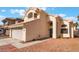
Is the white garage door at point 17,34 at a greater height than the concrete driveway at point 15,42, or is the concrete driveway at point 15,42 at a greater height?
the white garage door at point 17,34

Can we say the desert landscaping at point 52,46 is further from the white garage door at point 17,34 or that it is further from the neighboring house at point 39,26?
the white garage door at point 17,34

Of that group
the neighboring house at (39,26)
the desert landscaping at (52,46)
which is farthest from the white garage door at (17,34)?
the desert landscaping at (52,46)

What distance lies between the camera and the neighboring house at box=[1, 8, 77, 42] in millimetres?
4598

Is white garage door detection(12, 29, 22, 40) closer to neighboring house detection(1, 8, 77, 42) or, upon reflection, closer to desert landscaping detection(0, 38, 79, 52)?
neighboring house detection(1, 8, 77, 42)

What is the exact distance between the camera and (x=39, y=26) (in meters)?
4.63

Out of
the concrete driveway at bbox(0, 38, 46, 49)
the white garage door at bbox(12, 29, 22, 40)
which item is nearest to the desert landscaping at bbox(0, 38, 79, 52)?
the concrete driveway at bbox(0, 38, 46, 49)

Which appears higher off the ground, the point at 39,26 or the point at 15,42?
the point at 39,26

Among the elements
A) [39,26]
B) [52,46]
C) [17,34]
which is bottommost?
[52,46]

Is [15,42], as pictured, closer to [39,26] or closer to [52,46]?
[39,26]

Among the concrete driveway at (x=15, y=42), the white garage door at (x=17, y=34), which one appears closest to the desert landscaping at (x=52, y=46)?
the concrete driveway at (x=15, y=42)

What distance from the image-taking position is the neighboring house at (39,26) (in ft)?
15.1

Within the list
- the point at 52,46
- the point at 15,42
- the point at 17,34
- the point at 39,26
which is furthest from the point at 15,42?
the point at 52,46
